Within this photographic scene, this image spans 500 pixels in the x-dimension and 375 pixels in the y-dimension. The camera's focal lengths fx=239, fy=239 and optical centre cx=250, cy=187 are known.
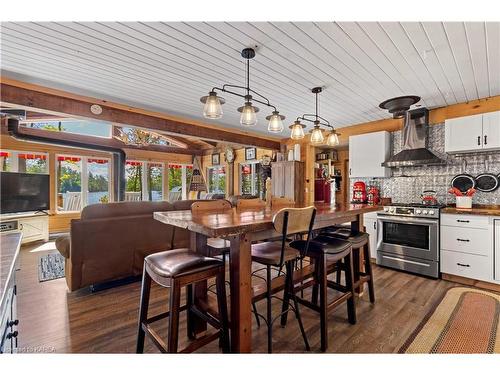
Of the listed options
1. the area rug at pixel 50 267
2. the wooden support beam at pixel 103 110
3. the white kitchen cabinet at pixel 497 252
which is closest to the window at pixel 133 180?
the area rug at pixel 50 267

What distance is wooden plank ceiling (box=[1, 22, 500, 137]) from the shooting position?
188cm

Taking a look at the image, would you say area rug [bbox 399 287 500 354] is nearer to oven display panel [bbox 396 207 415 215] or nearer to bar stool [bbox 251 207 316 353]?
bar stool [bbox 251 207 316 353]

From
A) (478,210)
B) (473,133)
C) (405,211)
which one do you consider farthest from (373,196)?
(473,133)

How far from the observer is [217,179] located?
8.54m

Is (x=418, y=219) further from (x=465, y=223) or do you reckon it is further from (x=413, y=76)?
(x=413, y=76)

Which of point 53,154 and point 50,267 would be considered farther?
point 53,154

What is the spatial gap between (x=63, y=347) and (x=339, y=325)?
7.10ft

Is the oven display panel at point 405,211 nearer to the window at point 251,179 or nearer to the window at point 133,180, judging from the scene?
the window at point 251,179

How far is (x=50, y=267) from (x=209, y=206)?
314 cm

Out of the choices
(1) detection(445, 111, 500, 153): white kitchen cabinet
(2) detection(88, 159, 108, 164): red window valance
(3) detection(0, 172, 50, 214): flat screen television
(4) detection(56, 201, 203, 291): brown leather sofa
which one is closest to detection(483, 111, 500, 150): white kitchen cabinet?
(1) detection(445, 111, 500, 153): white kitchen cabinet

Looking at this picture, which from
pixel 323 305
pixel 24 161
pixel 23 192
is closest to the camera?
pixel 323 305

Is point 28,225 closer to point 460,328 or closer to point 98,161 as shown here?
point 98,161

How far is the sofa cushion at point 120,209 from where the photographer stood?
2.66 m

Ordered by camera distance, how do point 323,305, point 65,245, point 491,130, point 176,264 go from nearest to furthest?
point 176,264
point 323,305
point 65,245
point 491,130
